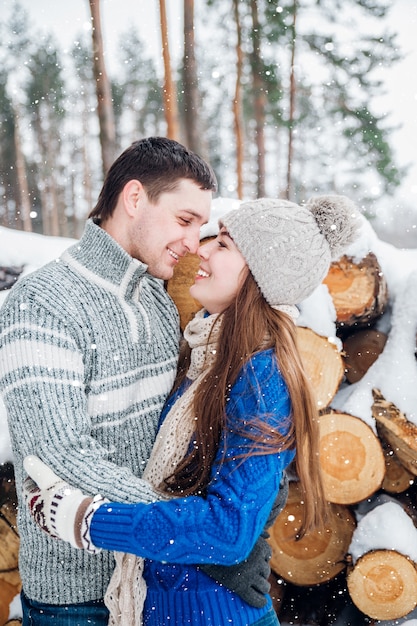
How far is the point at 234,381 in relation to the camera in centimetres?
154

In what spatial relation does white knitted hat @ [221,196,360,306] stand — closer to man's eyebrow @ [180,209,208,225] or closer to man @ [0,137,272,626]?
man's eyebrow @ [180,209,208,225]

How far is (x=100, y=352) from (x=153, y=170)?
695 mm

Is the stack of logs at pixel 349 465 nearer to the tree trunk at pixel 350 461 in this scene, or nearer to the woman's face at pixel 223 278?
the tree trunk at pixel 350 461

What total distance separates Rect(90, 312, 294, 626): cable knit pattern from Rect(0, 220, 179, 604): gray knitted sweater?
0.11 m

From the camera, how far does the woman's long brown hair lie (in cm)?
153

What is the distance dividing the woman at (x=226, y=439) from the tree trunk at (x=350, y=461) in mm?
603

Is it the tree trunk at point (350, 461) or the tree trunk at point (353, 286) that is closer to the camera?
the tree trunk at point (350, 461)

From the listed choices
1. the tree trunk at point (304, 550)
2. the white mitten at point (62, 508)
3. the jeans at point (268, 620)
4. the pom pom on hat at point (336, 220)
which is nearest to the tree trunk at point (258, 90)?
the tree trunk at point (304, 550)

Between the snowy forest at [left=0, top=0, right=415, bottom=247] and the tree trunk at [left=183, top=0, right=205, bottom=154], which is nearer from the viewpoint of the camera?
the tree trunk at [left=183, top=0, right=205, bottom=154]

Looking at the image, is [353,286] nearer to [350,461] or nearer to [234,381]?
[350,461]

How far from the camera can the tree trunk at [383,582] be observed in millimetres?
2400

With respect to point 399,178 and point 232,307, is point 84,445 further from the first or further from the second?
point 399,178

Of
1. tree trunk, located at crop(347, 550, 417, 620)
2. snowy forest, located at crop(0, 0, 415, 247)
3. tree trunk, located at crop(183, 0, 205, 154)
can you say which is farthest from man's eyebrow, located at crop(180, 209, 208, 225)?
tree trunk, located at crop(183, 0, 205, 154)

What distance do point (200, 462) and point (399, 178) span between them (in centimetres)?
634
